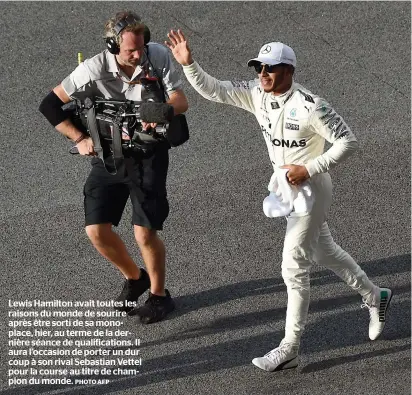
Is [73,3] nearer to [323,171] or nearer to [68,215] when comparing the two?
[68,215]

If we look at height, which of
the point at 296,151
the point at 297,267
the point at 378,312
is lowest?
the point at 378,312

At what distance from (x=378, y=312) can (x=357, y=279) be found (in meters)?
0.27

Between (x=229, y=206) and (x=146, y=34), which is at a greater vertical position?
(x=146, y=34)

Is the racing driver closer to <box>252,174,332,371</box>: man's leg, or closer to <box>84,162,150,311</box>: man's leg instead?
<box>252,174,332,371</box>: man's leg

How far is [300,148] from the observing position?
20.6 feet

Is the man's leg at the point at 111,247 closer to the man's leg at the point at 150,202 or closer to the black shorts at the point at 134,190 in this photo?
the black shorts at the point at 134,190

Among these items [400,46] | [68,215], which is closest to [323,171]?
[68,215]

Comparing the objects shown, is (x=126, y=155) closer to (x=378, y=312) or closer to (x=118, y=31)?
(x=118, y=31)

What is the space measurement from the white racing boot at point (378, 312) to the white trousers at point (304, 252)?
363mm

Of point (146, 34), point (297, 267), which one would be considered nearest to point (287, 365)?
point (297, 267)

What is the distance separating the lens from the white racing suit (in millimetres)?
6117

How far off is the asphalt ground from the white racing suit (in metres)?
0.55

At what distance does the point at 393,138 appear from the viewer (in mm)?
8922

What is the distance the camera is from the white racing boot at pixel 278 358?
260 inches
